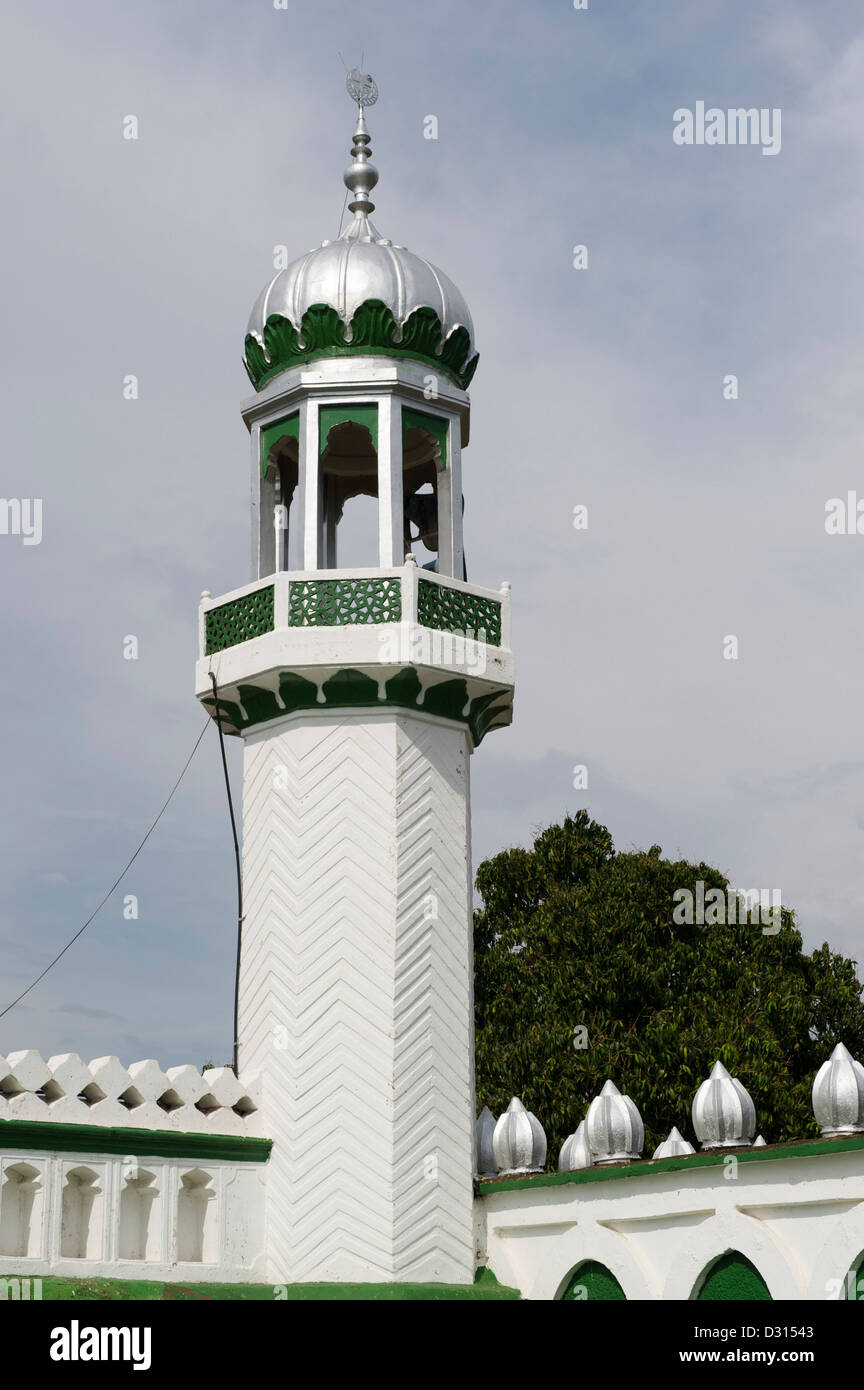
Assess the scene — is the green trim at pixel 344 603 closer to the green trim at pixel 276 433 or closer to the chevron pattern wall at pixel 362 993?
the chevron pattern wall at pixel 362 993

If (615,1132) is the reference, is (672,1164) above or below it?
below

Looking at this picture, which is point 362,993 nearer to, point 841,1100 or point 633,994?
point 841,1100

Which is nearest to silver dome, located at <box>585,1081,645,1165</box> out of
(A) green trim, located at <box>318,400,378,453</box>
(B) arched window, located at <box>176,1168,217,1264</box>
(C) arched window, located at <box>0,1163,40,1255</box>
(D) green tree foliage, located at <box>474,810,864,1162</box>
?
(B) arched window, located at <box>176,1168,217,1264</box>

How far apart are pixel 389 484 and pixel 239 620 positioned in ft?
5.45

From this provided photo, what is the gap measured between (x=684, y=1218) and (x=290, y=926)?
3736 millimetres

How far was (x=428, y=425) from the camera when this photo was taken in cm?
1520

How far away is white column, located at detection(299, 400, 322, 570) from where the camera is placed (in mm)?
14656

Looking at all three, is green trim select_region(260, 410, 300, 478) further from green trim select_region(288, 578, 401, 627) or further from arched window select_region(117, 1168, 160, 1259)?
arched window select_region(117, 1168, 160, 1259)

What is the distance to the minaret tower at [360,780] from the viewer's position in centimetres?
1327

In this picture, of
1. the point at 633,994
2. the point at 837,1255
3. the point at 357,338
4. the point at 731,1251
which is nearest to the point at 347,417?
the point at 357,338

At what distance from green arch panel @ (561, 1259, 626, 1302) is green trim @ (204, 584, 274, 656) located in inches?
214
